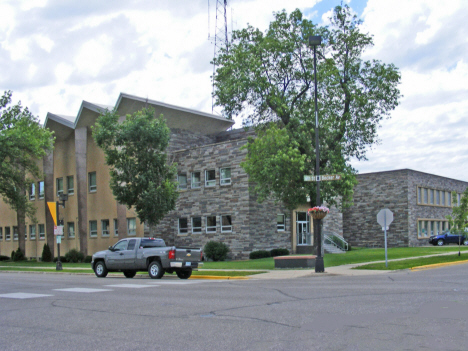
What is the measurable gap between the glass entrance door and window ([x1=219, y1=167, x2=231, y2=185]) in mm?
6642

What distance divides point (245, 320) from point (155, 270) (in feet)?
41.5

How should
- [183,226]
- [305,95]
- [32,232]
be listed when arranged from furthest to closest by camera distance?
[32,232] → [183,226] → [305,95]

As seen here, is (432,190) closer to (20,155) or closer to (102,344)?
(20,155)

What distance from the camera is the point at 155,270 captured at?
2078 centimetres

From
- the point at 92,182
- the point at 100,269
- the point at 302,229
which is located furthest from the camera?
the point at 92,182

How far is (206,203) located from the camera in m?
37.9

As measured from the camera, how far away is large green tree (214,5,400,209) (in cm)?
2759

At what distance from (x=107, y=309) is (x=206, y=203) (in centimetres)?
2730

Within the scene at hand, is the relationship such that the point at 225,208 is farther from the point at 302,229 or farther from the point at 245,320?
the point at 245,320

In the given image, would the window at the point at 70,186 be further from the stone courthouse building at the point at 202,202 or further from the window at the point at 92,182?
the window at the point at 92,182

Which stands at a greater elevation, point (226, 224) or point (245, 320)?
point (226, 224)

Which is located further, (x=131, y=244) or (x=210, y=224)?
(x=210, y=224)

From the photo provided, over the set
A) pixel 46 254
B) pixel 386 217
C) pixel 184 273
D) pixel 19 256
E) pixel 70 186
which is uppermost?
pixel 70 186

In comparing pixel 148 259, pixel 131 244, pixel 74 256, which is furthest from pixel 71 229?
pixel 148 259
